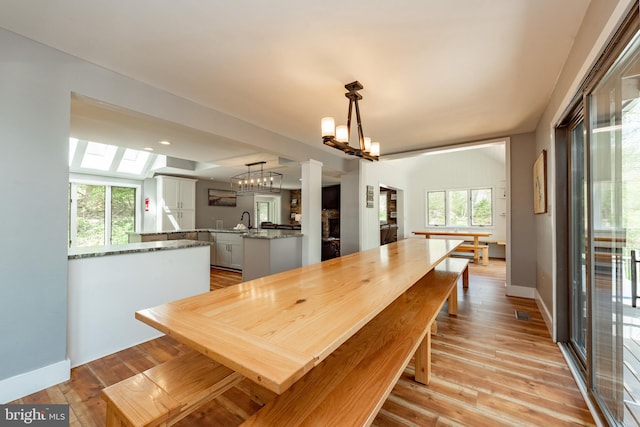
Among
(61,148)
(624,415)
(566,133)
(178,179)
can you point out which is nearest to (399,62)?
(566,133)

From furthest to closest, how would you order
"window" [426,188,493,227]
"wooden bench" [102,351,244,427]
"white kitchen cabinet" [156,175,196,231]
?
"window" [426,188,493,227] → "white kitchen cabinet" [156,175,196,231] → "wooden bench" [102,351,244,427]

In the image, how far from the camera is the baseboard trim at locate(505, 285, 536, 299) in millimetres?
3594

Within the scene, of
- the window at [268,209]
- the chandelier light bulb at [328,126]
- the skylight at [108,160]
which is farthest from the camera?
the window at [268,209]

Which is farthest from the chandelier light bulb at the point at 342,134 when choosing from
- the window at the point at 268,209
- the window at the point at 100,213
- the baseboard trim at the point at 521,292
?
the window at the point at 268,209

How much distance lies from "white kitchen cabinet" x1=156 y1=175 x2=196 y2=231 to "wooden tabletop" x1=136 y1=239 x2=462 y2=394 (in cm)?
560

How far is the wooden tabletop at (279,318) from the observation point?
2.20ft

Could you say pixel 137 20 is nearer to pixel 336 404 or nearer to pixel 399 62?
pixel 399 62

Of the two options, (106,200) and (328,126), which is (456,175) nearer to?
(328,126)

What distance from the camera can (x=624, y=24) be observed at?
110 centimetres

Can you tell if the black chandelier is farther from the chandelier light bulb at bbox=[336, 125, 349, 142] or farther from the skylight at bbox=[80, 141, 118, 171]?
the skylight at bbox=[80, 141, 118, 171]

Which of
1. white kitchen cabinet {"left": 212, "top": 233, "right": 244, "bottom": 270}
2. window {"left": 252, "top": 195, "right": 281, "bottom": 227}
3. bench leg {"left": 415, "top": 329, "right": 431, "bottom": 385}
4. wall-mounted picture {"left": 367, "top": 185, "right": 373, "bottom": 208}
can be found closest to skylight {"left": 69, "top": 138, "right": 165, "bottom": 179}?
white kitchen cabinet {"left": 212, "top": 233, "right": 244, "bottom": 270}

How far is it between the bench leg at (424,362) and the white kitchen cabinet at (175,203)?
603cm

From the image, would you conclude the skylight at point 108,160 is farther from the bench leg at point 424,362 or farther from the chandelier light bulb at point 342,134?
the bench leg at point 424,362

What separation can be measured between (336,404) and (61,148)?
2.32 m
